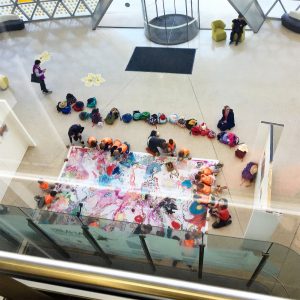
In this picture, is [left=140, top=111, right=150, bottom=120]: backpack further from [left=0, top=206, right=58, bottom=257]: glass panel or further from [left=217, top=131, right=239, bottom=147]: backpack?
[left=0, top=206, right=58, bottom=257]: glass panel

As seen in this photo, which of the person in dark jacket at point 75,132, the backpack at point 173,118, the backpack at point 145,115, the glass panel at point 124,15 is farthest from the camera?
the glass panel at point 124,15

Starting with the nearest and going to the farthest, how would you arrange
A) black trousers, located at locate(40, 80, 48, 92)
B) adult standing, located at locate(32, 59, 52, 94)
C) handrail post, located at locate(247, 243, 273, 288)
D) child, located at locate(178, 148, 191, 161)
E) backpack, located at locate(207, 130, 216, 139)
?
1. handrail post, located at locate(247, 243, 273, 288)
2. child, located at locate(178, 148, 191, 161)
3. backpack, located at locate(207, 130, 216, 139)
4. adult standing, located at locate(32, 59, 52, 94)
5. black trousers, located at locate(40, 80, 48, 92)

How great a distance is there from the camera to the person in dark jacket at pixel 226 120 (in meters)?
5.73

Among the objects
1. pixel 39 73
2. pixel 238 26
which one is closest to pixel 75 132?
pixel 39 73

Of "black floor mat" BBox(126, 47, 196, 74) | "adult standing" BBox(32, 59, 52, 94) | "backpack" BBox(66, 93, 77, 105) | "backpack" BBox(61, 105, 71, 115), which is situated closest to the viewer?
"backpack" BBox(61, 105, 71, 115)

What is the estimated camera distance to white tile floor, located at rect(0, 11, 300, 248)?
5250 mm

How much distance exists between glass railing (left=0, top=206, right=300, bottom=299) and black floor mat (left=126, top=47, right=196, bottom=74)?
4375 mm

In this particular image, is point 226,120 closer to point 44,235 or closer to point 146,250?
point 146,250

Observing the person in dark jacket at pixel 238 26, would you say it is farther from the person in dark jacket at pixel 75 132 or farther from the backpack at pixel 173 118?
the person in dark jacket at pixel 75 132

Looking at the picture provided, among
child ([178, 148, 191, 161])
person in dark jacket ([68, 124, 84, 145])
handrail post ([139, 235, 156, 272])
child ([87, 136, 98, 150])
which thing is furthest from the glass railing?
person in dark jacket ([68, 124, 84, 145])

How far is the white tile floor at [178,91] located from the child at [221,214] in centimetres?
9

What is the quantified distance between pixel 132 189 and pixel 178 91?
2.40 m

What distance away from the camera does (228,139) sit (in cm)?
554

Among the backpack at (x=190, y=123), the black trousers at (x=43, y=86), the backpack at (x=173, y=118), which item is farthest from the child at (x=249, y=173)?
the black trousers at (x=43, y=86)
